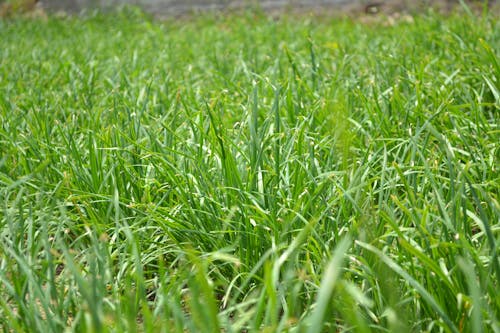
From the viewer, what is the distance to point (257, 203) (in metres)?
1.67

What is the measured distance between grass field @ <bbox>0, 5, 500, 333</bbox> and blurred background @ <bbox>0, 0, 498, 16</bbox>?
8.76ft

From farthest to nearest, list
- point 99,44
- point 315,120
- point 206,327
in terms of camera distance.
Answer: point 99,44, point 315,120, point 206,327

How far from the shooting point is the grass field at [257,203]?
1.18 m

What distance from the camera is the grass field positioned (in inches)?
46.5

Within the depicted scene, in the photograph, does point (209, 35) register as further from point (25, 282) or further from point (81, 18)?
point (25, 282)

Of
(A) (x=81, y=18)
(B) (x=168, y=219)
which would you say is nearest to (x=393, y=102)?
(B) (x=168, y=219)

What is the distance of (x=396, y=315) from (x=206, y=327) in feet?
0.96

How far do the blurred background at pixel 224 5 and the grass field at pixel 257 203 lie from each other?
2671mm

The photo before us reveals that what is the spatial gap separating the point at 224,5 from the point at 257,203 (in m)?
5.64

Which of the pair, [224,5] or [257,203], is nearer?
[257,203]

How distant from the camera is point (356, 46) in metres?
4.02

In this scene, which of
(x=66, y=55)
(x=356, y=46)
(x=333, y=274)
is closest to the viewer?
(x=333, y=274)

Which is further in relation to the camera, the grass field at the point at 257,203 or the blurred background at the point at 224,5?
the blurred background at the point at 224,5

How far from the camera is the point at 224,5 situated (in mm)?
7012
